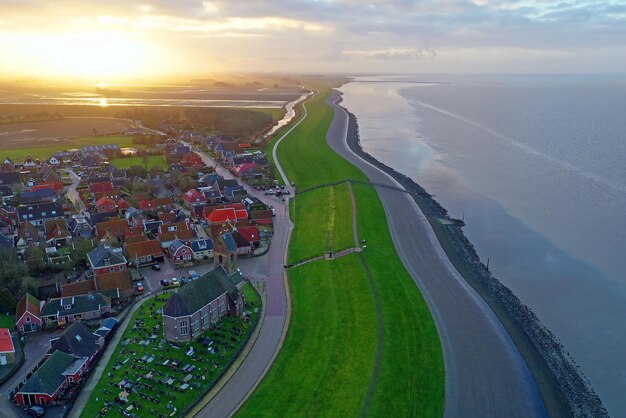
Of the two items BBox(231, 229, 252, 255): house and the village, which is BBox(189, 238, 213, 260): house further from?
BBox(231, 229, 252, 255): house

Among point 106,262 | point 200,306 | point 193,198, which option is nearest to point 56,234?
point 106,262

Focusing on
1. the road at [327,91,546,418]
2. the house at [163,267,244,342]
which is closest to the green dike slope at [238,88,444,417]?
the road at [327,91,546,418]

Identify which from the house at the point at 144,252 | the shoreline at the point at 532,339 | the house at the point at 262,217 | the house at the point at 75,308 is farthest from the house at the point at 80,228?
the shoreline at the point at 532,339

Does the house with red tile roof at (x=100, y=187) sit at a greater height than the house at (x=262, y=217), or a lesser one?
greater

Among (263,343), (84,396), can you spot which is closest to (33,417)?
(84,396)

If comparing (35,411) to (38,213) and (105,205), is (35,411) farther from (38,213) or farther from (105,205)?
(105,205)

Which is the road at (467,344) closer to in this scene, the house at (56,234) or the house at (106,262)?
the house at (106,262)
